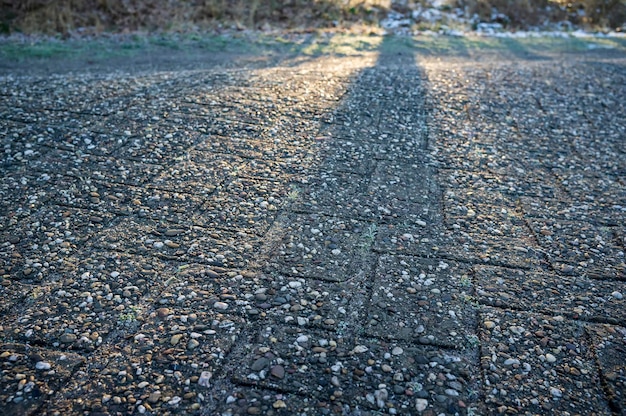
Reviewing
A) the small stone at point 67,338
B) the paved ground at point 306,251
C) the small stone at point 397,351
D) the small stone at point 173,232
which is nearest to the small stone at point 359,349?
the paved ground at point 306,251

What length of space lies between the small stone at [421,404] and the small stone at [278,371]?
519mm

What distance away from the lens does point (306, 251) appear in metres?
2.91

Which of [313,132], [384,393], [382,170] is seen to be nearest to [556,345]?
[384,393]

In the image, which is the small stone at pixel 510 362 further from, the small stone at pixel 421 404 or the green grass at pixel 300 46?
the green grass at pixel 300 46

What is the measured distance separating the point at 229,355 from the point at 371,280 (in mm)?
836

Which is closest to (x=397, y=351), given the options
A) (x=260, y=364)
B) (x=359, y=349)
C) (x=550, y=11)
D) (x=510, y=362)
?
(x=359, y=349)

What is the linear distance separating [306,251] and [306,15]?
27.3 ft

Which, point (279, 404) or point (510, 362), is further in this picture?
point (510, 362)

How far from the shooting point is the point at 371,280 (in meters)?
2.70

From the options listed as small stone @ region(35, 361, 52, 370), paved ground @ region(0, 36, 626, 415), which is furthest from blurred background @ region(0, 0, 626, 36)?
small stone @ region(35, 361, 52, 370)

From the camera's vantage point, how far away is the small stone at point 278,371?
2111 millimetres

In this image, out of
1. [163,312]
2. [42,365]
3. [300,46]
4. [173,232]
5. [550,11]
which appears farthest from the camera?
[550,11]

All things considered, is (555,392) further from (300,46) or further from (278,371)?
(300,46)

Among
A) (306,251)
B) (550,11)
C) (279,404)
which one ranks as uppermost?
(550,11)
